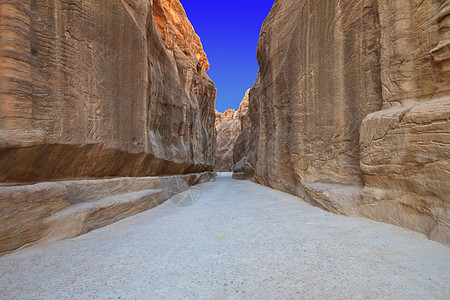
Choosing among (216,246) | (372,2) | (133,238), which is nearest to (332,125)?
(372,2)

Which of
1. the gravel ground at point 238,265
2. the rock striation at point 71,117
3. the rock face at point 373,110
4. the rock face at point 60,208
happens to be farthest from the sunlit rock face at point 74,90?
the rock face at point 373,110

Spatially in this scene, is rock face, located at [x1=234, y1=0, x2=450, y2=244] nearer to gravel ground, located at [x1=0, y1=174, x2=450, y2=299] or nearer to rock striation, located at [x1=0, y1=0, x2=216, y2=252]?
gravel ground, located at [x1=0, y1=174, x2=450, y2=299]

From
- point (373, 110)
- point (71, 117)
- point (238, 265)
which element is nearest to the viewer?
point (238, 265)

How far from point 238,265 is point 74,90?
4.08 meters

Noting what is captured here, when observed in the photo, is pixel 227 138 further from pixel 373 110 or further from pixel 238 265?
pixel 238 265

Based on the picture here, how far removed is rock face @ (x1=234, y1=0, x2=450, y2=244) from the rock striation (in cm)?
468

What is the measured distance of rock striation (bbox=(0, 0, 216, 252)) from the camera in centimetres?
276

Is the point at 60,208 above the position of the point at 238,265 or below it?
above

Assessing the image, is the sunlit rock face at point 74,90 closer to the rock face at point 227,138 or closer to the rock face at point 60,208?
the rock face at point 60,208

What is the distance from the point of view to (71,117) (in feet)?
11.7

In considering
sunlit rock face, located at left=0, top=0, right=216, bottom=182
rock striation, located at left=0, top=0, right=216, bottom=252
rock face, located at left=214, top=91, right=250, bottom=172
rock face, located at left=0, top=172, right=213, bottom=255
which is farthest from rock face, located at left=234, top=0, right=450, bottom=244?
rock face, located at left=214, top=91, right=250, bottom=172

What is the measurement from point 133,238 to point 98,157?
2.11 m

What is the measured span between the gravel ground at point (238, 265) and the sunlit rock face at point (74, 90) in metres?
1.49

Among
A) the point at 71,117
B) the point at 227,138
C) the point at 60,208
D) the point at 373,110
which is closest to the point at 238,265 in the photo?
the point at 60,208
